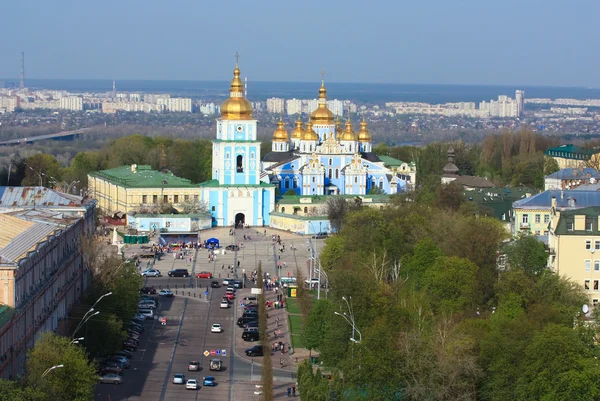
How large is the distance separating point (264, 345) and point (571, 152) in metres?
55.3

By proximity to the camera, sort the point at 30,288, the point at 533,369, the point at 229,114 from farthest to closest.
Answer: the point at 229,114 < the point at 30,288 < the point at 533,369

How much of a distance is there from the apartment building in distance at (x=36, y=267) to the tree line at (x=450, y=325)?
6.12 metres

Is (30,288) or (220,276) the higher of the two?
(30,288)

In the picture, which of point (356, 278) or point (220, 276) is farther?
point (220, 276)

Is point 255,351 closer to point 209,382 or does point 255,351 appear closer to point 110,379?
point 209,382

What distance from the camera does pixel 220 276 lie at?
53.4 m

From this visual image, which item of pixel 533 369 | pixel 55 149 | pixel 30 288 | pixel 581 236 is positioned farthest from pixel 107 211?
pixel 55 149

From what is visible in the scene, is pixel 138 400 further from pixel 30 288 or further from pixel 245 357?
pixel 245 357

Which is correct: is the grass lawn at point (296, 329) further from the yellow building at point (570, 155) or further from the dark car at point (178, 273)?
the yellow building at point (570, 155)

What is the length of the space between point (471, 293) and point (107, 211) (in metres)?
35.6

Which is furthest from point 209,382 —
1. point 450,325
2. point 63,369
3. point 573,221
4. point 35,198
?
point 35,198

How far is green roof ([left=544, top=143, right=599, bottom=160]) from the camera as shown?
88.9 m

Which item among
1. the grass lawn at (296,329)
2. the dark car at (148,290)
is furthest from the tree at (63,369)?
the dark car at (148,290)

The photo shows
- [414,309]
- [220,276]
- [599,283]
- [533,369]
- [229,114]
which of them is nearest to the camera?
[533,369]
